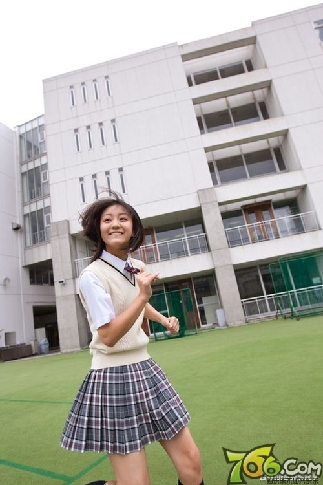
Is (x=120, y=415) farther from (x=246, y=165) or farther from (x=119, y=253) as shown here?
(x=246, y=165)

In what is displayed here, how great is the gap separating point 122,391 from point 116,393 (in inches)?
1.1

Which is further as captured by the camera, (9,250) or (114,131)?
(9,250)

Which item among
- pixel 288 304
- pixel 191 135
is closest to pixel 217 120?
pixel 191 135

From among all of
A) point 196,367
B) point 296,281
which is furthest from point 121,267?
point 296,281

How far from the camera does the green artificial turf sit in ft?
7.49

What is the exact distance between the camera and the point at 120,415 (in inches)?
51.2

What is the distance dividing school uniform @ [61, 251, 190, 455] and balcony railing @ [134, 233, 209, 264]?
14.7m

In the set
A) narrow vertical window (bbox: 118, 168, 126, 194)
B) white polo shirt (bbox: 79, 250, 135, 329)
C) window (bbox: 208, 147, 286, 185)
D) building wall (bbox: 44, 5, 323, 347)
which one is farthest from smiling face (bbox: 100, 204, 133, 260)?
window (bbox: 208, 147, 286, 185)

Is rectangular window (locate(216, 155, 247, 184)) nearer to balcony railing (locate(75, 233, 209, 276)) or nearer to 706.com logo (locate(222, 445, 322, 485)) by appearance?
balcony railing (locate(75, 233, 209, 276))

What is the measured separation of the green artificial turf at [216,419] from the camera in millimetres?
2283

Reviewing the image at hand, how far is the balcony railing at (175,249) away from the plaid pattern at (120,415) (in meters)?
14.8

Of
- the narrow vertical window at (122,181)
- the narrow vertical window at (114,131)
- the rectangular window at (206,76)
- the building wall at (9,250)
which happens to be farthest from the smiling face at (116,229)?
the rectangular window at (206,76)

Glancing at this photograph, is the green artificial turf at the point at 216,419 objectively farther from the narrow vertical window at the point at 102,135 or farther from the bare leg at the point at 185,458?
the narrow vertical window at the point at 102,135

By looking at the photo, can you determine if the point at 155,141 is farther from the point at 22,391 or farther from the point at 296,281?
the point at 22,391
